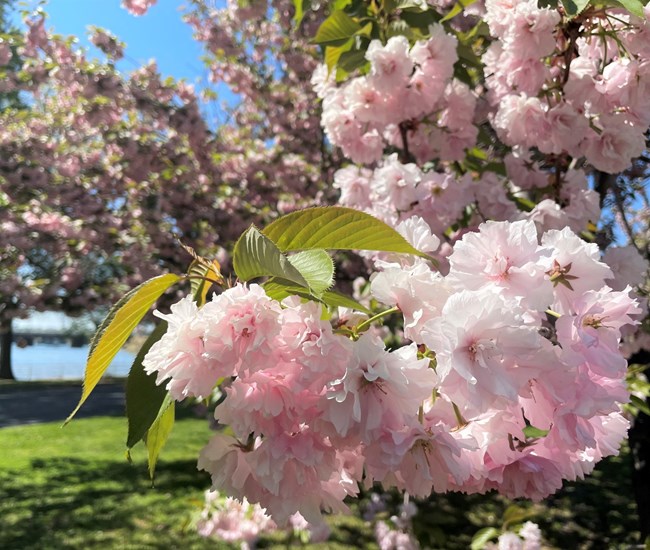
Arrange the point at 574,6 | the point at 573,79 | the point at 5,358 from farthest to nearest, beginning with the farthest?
the point at 5,358 → the point at 573,79 → the point at 574,6

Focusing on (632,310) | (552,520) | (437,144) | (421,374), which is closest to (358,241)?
(421,374)

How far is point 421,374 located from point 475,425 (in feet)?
0.46

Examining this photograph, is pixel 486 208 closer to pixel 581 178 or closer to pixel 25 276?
pixel 581 178

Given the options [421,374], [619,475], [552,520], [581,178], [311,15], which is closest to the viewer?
[421,374]

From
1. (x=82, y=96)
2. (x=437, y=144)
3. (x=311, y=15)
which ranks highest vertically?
(x=311, y=15)

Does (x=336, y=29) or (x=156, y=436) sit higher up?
(x=336, y=29)

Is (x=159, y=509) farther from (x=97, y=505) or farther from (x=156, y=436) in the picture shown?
(x=156, y=436)

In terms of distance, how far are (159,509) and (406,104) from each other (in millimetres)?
5183

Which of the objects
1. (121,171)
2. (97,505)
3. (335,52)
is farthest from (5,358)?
(335,52)

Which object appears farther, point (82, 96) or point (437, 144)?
point (82, 96)

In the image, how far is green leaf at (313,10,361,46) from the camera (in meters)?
1.63

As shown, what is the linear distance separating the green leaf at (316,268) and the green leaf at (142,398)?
0.26 metres

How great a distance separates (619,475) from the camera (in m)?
6.66

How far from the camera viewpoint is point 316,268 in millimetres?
648
